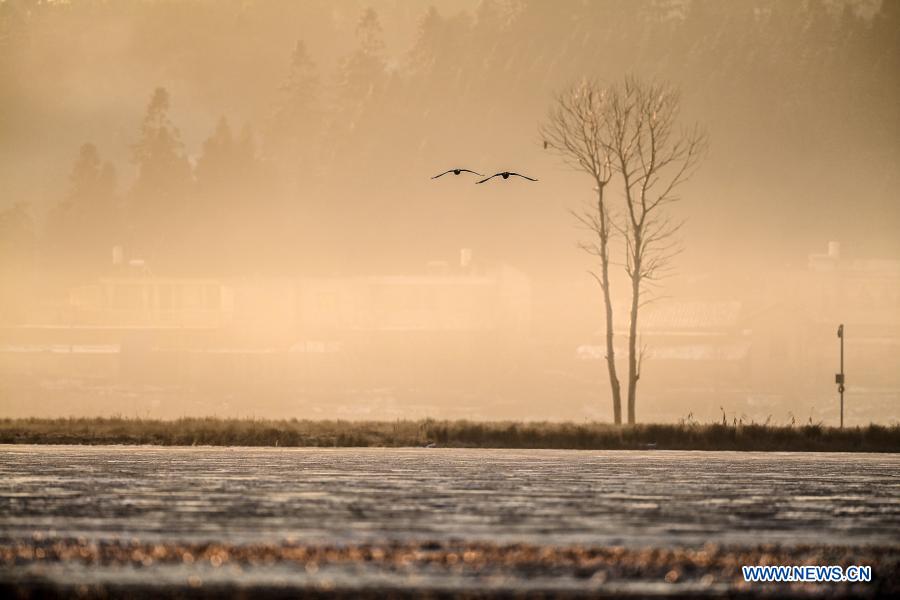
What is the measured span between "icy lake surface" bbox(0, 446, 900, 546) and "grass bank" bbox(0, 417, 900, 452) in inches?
577

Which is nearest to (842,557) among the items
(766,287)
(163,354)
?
(163,354)

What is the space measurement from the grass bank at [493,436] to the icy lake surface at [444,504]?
14652 mm

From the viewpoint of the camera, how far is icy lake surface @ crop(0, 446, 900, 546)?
9.13m

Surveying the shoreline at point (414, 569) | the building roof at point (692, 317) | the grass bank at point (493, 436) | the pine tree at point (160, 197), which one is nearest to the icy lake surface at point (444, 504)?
the shoreline at point (414, 569)

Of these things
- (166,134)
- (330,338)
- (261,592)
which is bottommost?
(261,592)

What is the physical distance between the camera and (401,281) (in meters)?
146

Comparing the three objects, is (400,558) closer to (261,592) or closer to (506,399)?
(261,592)

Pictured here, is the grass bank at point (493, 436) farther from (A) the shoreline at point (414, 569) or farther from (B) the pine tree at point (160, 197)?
(B) the pine tree at point (160, 197)

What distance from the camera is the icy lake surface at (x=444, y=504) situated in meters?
9.13

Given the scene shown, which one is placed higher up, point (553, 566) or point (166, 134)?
point (166, 134)

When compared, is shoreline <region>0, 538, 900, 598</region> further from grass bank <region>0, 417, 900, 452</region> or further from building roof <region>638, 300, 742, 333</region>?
building roof <region>638, 300, 742, 333</region>

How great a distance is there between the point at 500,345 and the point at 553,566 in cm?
14562

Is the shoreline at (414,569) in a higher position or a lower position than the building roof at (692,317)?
lower

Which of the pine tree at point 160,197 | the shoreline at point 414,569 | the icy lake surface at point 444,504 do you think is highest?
the pine tree at point 160,197
